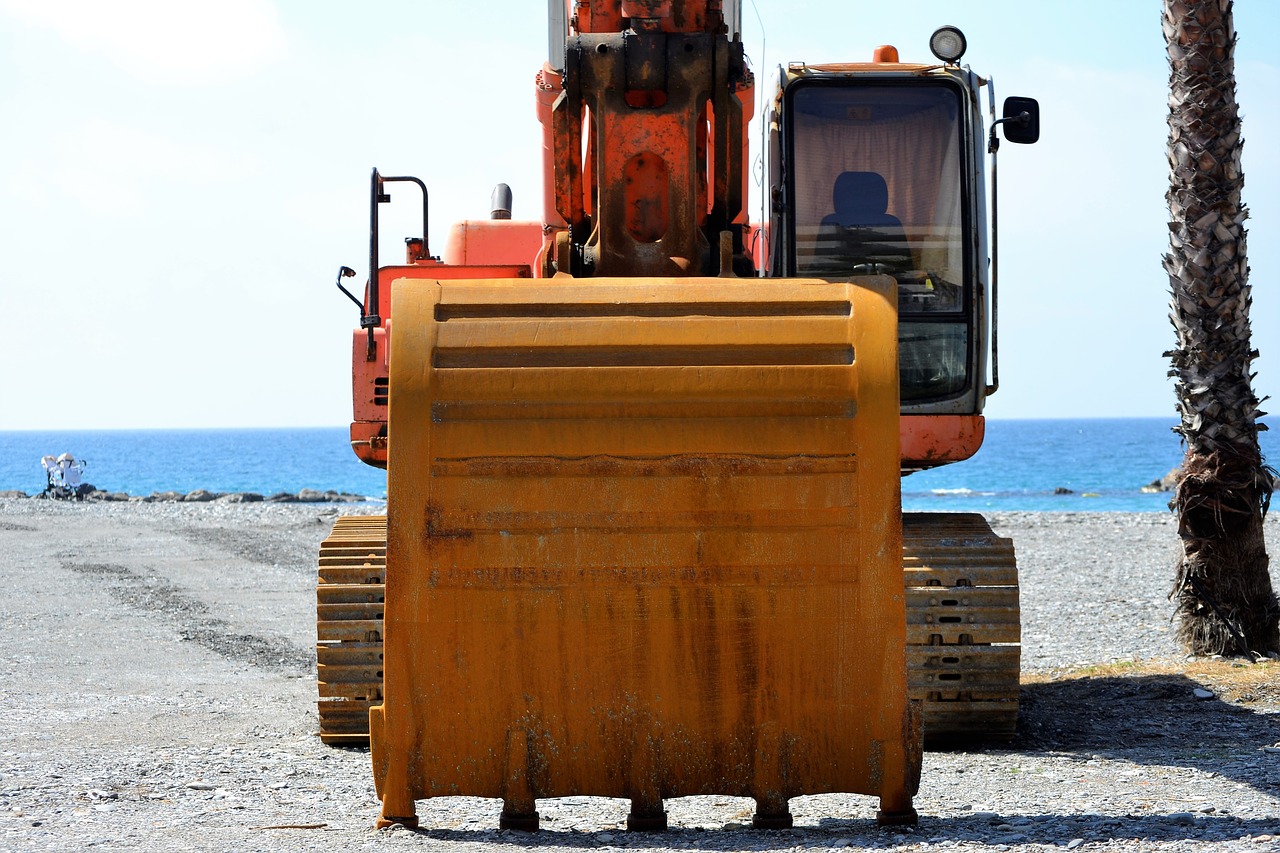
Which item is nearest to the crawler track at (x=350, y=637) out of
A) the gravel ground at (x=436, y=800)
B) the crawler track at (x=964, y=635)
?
the gravel ground at (x=436, y=800)

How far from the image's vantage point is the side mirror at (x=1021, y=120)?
7.34 meters

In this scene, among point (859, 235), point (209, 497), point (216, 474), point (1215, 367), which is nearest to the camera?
point (859, 235)

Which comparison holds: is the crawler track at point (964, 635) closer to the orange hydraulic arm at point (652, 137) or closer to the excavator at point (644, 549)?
the orange hydraulic arm at point (652, 137)

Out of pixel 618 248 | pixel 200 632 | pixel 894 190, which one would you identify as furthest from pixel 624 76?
pixel 200 632

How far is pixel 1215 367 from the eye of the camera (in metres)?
9.91

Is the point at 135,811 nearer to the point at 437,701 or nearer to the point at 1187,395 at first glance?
the point at 437,701

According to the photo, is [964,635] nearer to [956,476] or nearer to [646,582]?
[646,582]

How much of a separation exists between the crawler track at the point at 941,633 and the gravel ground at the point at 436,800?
244mm

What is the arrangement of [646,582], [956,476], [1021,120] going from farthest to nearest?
[956,476]
[1021,120]
[646,582]

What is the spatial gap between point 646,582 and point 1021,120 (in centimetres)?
372

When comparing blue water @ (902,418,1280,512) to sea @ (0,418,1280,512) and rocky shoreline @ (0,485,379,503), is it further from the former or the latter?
rocky shoreline @ (0,485,379,503)

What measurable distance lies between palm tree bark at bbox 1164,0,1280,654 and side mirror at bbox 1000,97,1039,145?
3098 millimetres

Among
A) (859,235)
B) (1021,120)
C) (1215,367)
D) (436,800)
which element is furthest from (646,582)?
(1215,367)

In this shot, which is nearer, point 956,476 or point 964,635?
point 964,635
